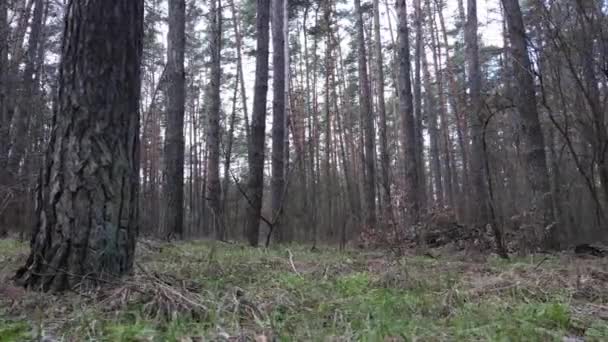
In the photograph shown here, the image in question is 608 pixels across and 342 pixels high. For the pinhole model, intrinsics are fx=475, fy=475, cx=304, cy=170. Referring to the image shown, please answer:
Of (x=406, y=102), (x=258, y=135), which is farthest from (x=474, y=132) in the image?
(x=258, y=135)

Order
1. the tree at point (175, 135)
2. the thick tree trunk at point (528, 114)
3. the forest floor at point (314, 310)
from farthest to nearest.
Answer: the tree at point (175, 135)
the thick tree trunk at point (528, 114)
the forest floor at point (314, 310)

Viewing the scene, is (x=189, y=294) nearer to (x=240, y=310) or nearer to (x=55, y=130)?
(x=240, y=310)

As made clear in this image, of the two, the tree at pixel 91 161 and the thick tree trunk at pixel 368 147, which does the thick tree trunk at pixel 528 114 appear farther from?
the tree at pixel 91 161

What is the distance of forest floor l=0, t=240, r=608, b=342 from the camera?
179 centimetres

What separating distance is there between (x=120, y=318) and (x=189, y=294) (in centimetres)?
36

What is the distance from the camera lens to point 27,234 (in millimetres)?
6645

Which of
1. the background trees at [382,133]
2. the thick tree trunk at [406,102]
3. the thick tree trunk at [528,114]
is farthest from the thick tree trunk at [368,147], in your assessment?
the thick tree trunk at [528,114]

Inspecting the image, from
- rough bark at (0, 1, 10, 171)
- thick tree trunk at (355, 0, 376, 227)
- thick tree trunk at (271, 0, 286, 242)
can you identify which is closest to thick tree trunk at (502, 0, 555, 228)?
thick tree trunk at (271, 0, 286, 242)

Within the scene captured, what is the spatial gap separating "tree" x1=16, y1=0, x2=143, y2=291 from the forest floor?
198 millimetres

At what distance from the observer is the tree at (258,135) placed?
7.15 metres

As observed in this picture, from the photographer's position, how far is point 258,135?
7.47 metres

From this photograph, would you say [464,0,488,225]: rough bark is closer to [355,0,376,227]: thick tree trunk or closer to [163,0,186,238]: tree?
[355,0,376,227]: thick tree trunk

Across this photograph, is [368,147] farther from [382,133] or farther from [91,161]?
[91,161]

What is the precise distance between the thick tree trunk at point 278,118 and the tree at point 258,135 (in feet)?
2.99
